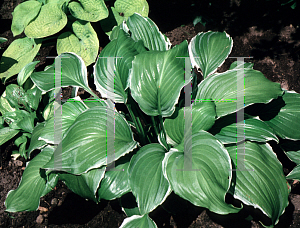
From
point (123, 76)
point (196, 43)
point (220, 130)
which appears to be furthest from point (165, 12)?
point (220, 130)

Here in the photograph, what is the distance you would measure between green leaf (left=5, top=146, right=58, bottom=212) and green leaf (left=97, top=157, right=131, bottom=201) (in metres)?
0.30

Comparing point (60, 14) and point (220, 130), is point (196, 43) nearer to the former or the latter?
point (220, 130)

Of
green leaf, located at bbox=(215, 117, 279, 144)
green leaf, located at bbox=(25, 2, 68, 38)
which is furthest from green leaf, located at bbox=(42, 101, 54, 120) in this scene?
green leaf, located at bbox=(215, 117, 279, 144)

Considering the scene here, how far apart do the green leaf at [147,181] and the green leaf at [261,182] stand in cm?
40

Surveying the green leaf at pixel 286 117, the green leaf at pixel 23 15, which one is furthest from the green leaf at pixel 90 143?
the green leaf at pixel 23 15

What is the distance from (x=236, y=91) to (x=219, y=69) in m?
0.86

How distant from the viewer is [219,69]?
2.19 metres

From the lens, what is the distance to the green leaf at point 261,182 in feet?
4.11

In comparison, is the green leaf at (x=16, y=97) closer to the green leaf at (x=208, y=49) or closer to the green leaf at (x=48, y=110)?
the green leaf at (x=48, y=110)

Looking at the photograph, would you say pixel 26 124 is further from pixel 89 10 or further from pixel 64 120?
pixel 89 10

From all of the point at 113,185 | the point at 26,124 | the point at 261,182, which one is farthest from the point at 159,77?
the point at 26,124

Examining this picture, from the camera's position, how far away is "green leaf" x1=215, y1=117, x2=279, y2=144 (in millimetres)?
1342

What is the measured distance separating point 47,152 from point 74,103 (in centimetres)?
36

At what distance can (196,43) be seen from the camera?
1.70 metres
